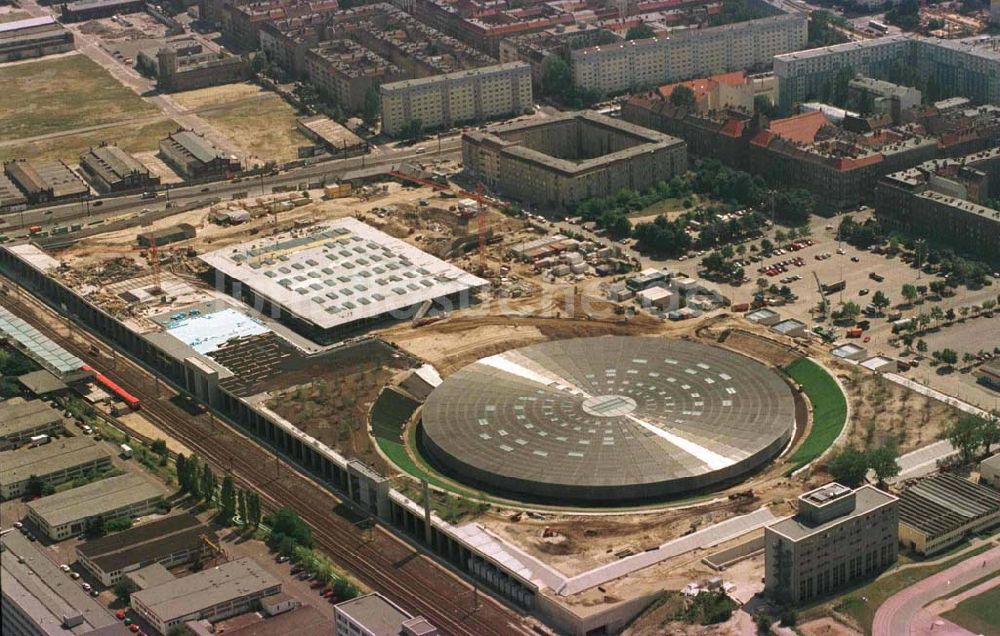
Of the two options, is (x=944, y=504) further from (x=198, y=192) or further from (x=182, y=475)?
(x=198, y=192)

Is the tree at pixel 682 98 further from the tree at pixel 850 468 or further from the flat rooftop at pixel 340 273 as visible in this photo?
the tree at pixel 850 468

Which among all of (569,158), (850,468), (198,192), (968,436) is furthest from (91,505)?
(569,158)

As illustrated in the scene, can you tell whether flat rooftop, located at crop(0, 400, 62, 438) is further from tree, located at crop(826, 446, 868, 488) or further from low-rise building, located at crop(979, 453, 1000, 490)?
low-rise building, located at crop(979, 453, 1000, 490)

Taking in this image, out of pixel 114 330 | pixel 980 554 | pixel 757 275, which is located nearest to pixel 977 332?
pixel 757 275

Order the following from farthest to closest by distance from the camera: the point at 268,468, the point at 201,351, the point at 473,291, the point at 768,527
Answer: the point at 473,291, the point at 201,351, the point at 268,468, the point at 768,527

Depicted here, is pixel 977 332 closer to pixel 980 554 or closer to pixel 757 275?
pixel 757 275
